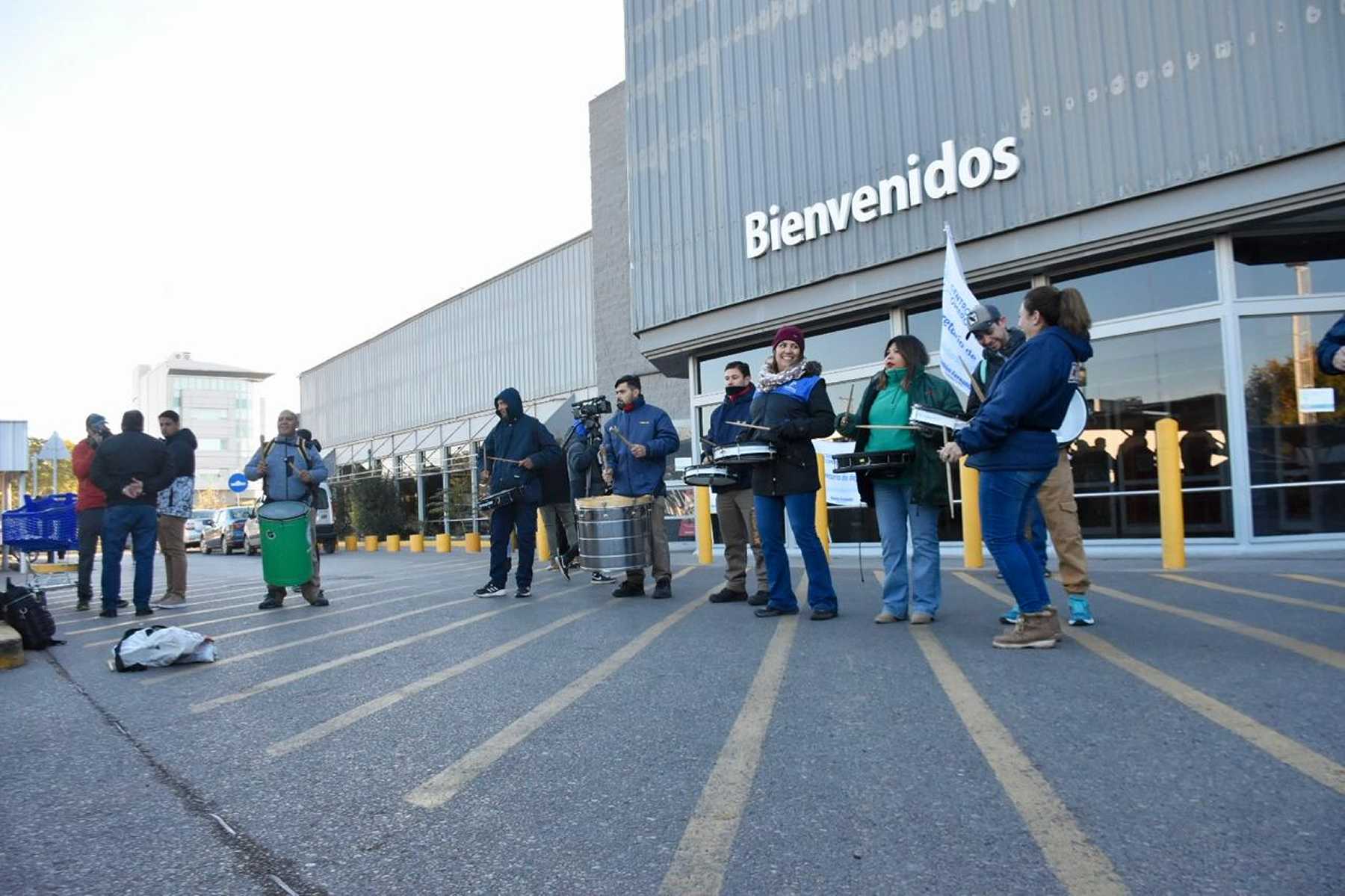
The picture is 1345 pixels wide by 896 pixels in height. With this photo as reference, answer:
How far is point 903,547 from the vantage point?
235 inches

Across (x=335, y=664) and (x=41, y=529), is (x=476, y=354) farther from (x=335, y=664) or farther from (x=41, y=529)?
(x=335, y=664)

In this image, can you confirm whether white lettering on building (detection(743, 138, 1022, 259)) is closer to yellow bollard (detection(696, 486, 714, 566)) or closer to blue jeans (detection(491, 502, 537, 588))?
yellow bollard (detection(696, 486, 714, 566))

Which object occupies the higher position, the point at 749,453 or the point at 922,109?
the point at 922,109

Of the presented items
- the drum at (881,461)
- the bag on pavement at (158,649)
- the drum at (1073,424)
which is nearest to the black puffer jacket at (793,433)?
the drum at (881,461)

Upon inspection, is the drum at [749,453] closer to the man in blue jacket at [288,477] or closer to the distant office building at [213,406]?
the man in blue jacket at [288,477]

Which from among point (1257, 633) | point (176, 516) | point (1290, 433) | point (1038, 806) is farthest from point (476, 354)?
point (1038, 806)

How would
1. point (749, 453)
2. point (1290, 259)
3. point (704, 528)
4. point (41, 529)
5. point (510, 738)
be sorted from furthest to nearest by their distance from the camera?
point (704, 528) < point (41, 529) < point (1290, 259) < point (749, 453) < point (510, 738)

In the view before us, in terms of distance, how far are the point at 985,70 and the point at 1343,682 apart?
990 centimetres

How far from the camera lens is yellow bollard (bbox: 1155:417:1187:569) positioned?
8.52 meters

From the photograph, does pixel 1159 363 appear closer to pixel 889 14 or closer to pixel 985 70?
pixel 985 70

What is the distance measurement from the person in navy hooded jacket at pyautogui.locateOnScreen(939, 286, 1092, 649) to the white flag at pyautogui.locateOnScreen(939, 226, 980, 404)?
159cm

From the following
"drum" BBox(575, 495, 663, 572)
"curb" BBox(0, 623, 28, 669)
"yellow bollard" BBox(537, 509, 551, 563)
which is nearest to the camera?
"curb" BBox(0, 623, 28, 669)

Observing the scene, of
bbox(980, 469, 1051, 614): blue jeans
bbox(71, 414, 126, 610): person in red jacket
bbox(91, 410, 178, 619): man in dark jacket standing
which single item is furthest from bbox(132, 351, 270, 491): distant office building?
bbox(980, 469, 1051, 614): blue jeans

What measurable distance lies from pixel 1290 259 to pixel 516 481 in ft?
29.4
